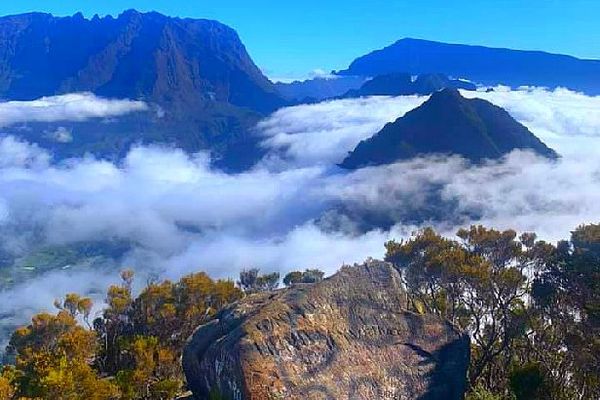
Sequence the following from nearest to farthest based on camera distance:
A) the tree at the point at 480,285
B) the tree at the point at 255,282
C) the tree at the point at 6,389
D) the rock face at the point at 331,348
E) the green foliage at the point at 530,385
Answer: the rock face at the point at 331,348, the tree at the point at 6,389, the green foliage at the point at 530,385, the tree at the point at 480,285, the tree at the point at 255,282

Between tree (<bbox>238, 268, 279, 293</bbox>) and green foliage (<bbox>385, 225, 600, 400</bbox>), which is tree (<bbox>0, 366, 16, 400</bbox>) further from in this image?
tree (<bbox>238, 268, 279, 293</bbox>)

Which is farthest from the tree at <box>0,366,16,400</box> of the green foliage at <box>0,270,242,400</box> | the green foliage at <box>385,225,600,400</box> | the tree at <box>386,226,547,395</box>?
the tree at <box>386,226,547,395</box>

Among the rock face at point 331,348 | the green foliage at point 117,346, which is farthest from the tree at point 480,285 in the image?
the green foliage at point 117,346

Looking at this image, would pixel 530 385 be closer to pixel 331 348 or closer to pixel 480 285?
pixel 480 285

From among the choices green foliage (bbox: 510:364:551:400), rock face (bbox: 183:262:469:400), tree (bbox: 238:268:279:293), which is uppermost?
rock face (bbox: 183:262:469:400)

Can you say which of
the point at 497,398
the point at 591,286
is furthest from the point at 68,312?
the point at 591,286

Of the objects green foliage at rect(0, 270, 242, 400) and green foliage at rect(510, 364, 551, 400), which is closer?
green foliage at rect(510, 364, 551, 400)

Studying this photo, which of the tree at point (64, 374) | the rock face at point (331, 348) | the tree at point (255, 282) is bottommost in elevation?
the tree at point (255, 282)

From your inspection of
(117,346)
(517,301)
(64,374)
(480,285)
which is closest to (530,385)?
(480,285)

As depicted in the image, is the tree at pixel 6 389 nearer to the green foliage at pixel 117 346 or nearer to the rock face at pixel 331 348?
the green foliage at pixel 117 346
